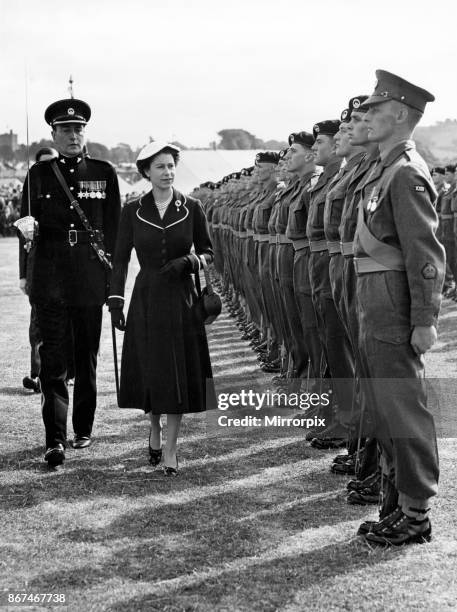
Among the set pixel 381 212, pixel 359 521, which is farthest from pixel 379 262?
pixel 359 521

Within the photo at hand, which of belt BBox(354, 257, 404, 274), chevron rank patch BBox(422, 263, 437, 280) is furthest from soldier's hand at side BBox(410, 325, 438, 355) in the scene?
belt BBox(354, 257, 404, 274)

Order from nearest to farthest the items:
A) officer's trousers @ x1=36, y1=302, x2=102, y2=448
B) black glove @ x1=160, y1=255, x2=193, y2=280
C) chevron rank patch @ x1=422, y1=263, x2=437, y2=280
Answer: chevron rank patch @ x1=422, y1=263, x2=437, y2=280 → black glove @ x1=160, y1=255, x2=193, y2=280 → officer's trousers @ x1=36, y1=302, x2=102, y2=448

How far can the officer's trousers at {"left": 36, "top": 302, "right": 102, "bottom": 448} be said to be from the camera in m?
6.89

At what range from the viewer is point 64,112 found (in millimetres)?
6961

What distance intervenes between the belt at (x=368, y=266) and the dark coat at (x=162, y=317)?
1693mm

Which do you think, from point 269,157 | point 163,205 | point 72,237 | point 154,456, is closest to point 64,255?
point 72,237

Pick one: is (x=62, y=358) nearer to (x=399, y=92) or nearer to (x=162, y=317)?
(x=162, y=317)

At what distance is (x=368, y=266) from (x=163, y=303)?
184 centimetres

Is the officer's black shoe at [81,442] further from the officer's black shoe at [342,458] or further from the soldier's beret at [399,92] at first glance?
the soldier's beret at [399,92]

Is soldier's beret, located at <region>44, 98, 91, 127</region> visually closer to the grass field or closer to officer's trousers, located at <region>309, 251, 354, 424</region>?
officer's trousers, located at <region>309, 251, 354, 424</region>

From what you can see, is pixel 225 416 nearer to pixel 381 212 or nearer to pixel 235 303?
pixel 381 212

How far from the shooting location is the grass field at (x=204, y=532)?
173 inches

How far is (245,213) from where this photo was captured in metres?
14.1

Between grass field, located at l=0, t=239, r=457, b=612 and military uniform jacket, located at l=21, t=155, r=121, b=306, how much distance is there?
1.15m
